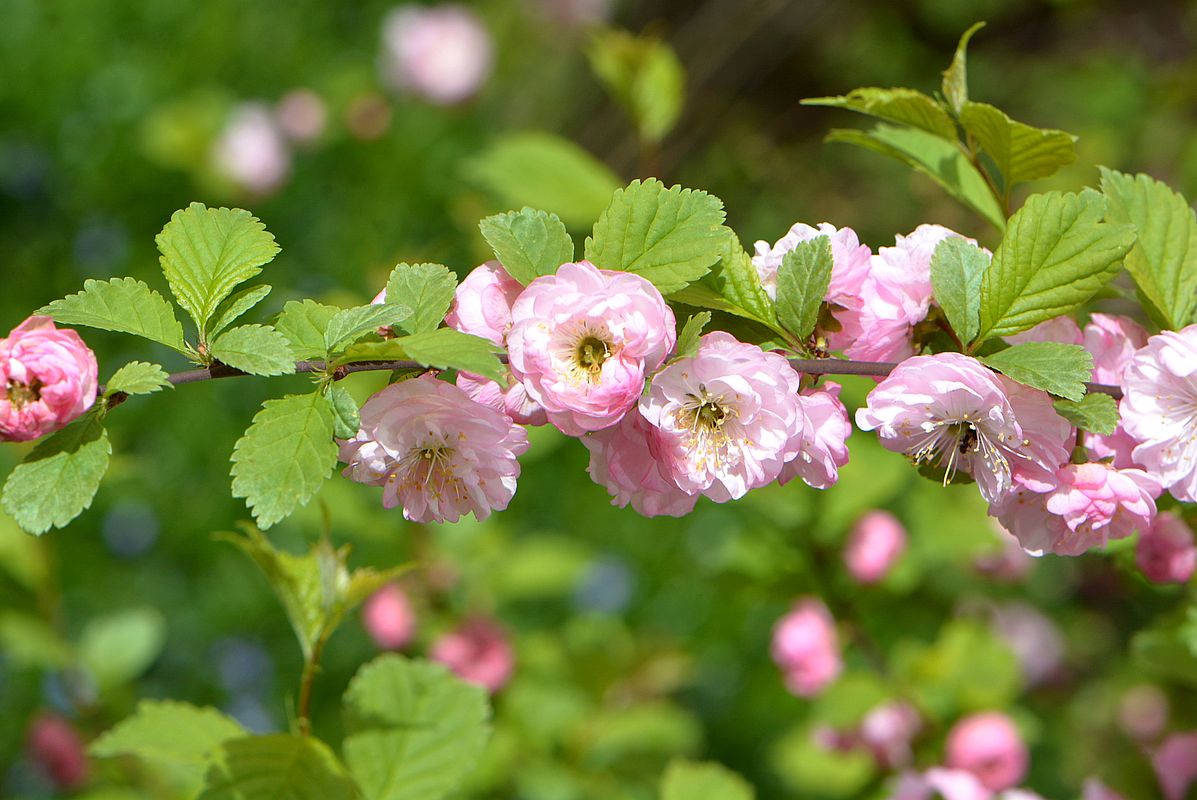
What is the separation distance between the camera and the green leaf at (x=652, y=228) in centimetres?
60

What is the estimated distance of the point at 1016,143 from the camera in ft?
2.30

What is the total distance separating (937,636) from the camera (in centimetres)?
161

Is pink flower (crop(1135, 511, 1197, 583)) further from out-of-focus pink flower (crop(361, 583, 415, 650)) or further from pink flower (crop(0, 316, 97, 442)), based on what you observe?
out-of-focus pink flower (crop(361, 583, 415, 650))

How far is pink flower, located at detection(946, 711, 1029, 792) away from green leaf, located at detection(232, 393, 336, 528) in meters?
0.83

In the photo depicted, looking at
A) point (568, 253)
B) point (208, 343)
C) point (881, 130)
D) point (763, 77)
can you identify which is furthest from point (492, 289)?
point (763, 77)

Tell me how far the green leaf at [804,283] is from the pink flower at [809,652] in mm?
793

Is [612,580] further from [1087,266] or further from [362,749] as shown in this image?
[1087,266]

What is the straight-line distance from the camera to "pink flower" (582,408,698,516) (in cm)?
62

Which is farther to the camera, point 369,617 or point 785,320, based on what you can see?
point 369,617

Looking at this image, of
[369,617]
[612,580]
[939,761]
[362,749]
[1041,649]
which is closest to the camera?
[362,749]

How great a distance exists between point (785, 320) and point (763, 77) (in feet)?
9.37

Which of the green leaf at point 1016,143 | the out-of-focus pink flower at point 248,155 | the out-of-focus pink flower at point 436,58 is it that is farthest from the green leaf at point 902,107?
the out-of-focus pink flower at point 436,58

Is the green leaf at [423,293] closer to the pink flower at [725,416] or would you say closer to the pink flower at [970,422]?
the pink flower at [725,416]

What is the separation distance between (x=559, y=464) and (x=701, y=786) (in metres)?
1.67
